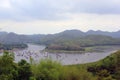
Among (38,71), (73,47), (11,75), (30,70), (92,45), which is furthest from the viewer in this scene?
(92,45)

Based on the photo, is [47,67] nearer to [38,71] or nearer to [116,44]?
[38,71]

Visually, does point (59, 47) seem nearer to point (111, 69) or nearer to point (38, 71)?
point (111, 69)

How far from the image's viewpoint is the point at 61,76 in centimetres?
2973

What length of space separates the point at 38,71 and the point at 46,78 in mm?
1351

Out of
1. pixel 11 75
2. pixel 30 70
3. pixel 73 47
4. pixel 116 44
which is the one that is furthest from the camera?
pixel 116 44

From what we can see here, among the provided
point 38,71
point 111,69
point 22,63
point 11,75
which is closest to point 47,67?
point 38,71

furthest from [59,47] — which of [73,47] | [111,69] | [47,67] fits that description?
[47,67]

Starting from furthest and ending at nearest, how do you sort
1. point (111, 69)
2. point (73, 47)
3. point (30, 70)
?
point (73, 47) < point (111, 69) < point (30, 70)

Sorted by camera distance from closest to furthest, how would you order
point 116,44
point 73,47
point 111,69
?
point 111,69 → point 73,47 → point 116,44

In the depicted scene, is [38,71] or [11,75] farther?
[38,71]

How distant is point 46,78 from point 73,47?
358 feet

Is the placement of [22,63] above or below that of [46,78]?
above

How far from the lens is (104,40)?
168 metres

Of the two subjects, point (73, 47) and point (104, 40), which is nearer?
point (73, 47)
